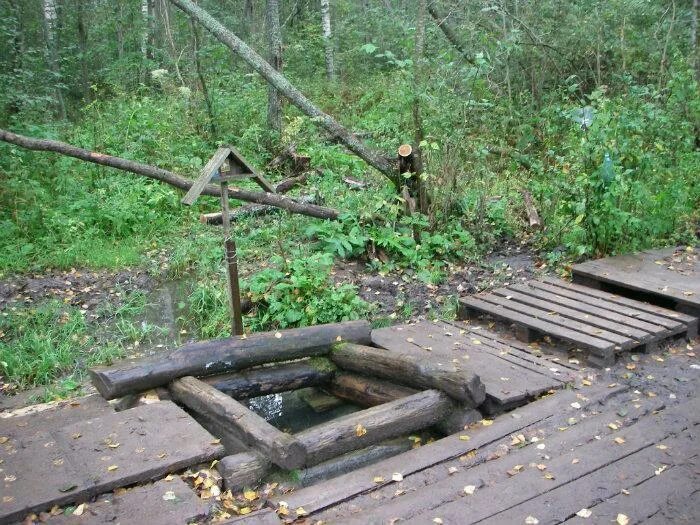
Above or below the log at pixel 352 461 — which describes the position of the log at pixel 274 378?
above

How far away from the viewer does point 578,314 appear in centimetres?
608

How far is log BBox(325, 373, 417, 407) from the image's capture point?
507 centimetres

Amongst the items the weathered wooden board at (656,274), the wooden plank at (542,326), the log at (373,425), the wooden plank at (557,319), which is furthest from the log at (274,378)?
the weathered wooden board at (656,274)

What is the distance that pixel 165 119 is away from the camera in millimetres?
12109

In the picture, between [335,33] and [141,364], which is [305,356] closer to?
[141,364]

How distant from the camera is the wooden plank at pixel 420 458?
12.1 ft

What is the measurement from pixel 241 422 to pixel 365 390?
133 cm

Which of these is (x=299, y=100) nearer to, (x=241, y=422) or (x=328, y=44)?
(x=241, y=422)

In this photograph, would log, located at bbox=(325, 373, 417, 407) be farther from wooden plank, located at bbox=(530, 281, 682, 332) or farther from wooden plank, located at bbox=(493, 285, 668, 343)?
wooden plank, located at bbox=(530, 281, 682, 332)

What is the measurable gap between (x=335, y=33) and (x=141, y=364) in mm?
17671

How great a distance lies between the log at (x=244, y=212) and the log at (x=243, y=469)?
545 cm

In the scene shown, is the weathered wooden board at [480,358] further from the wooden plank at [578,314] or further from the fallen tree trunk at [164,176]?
the fallen tree trunk at [164,176]

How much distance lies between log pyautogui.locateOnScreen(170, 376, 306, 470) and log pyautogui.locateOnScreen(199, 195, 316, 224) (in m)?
4.43

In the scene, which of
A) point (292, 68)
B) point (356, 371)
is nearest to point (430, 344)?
point (356, 371)
